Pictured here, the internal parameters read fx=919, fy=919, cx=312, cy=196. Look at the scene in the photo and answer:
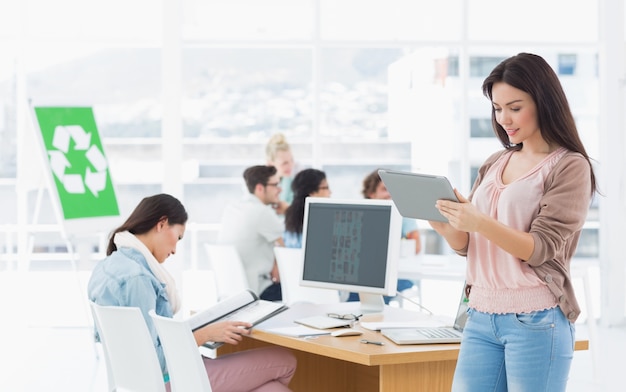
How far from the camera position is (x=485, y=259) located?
8.01ft

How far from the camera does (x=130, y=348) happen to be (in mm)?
2988

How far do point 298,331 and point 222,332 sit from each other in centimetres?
27

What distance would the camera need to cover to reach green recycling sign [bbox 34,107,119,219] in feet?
21.0

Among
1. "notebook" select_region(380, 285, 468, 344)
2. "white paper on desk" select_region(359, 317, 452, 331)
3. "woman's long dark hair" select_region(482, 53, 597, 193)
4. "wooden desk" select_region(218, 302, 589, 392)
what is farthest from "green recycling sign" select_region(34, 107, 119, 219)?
"woman's long dark hair" select_region(482, 53, 597, 193)

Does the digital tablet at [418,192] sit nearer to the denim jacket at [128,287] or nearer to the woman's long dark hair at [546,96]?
the woman's long dark hair at [546,96]

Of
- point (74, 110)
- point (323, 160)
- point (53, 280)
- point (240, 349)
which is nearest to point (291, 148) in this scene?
point (323, 160)

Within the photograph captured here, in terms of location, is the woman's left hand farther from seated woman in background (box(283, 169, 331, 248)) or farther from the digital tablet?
seated woman in background (box(283, 169, 331, 248))

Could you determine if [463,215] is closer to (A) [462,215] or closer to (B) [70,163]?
(A) [462,215]

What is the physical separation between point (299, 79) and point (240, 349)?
13.2 ft

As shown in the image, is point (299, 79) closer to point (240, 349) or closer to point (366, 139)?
point (366, 139)

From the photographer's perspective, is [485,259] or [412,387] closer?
[485,259]

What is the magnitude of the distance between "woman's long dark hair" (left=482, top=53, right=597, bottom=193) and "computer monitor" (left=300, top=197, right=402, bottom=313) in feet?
3.74

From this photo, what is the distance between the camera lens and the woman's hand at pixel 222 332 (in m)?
3.16

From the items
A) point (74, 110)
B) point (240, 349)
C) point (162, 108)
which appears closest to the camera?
point (240, 349)
